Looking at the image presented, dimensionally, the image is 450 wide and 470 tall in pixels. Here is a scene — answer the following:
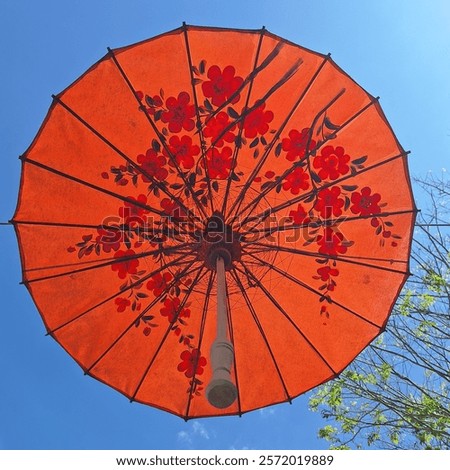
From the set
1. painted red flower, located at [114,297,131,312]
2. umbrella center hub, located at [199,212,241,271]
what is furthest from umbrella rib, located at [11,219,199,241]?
painted red flower, located at [114,297,131,312]

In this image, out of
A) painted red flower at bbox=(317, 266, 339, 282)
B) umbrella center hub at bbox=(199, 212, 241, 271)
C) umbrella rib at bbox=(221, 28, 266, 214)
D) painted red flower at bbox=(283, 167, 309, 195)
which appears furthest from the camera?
painted red flower at bbox=(317, 266, 339, 282)

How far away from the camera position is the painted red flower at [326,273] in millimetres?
4281

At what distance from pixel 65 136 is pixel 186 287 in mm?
1474

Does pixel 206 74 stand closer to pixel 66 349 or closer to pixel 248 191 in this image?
pixel 248 191

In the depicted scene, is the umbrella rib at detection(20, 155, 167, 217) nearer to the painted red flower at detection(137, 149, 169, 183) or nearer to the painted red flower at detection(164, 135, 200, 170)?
the painted red flower at detection(137, 149, 169, 183)

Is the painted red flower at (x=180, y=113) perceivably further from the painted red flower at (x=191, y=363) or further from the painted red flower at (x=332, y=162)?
the painted red flower at (x=191, y=363)

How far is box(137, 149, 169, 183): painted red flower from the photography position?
12.9 ft

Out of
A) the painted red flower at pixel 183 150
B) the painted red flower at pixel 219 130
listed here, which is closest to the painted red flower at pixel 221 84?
the painted red flower at pixel 219 130

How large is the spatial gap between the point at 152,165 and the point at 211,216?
1.91ft

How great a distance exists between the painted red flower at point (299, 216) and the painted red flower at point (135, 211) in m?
1.14

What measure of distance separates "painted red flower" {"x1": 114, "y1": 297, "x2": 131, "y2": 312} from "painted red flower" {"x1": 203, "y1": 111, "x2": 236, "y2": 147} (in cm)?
147

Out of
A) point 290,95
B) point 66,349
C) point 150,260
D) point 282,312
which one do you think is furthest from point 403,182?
point 66,349

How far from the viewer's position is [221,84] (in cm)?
367
